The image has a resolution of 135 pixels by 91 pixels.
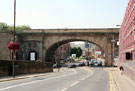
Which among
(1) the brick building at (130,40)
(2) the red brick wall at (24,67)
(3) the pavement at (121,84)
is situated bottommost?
(3) the pavement at (121,84)

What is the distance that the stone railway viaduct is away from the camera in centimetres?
7394

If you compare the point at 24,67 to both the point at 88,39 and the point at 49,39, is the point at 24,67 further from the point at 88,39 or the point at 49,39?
the point at 49,39

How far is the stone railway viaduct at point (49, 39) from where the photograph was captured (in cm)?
7394

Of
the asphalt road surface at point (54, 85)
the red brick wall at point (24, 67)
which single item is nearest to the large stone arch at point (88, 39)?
the red brick wall at point (24, 67)

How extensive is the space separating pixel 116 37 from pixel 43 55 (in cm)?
2345

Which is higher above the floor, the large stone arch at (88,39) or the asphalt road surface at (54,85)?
the large stone arch at (88,39)

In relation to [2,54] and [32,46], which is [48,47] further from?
[2,54]

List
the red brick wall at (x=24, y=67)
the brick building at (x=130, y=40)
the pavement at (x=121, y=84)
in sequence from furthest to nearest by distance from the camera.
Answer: the red brick wall at (x=24, y=67) < the brick building at (x=130, y=40) < the pavement at (x=121, y=84)

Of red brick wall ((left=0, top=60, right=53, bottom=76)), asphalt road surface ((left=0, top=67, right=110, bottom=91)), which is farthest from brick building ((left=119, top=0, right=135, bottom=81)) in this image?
red brick wall ((left=0, top=60, right=53, bottom=76))

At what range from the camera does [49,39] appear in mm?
78062

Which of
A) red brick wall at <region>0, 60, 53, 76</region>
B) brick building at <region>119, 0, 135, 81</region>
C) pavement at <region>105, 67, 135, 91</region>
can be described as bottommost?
pavement at <region>105, 67, 135, 91</region>

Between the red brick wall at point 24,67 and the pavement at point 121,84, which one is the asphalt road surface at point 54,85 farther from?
the red brick wall at point 24,67

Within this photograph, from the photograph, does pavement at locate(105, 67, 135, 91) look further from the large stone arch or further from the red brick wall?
the large stone arch

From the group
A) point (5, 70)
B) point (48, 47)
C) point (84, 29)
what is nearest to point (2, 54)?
point (48, 47)
